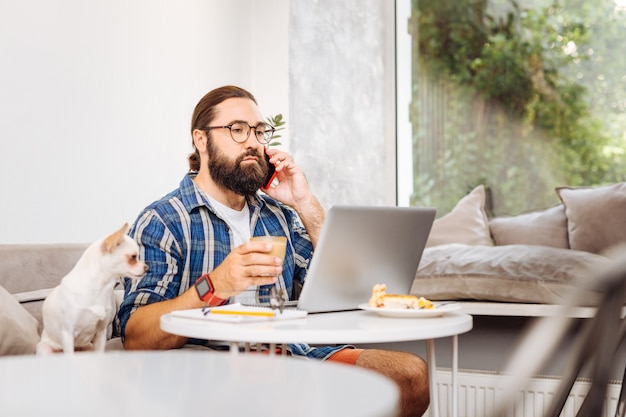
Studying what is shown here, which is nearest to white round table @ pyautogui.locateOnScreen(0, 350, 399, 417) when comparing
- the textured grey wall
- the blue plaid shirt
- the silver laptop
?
the silver laptop

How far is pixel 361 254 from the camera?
1824 millimetres

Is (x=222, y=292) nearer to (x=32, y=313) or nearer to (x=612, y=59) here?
(x=32, y=313)

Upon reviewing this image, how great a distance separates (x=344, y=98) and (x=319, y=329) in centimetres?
326

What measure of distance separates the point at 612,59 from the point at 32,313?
3.37 meters

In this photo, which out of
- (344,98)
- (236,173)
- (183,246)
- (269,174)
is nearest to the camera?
(183,246)

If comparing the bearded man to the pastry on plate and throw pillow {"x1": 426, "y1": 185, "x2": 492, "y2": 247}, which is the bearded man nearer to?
the pastry on plate

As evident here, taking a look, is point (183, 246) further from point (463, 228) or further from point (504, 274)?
point (463, 228)

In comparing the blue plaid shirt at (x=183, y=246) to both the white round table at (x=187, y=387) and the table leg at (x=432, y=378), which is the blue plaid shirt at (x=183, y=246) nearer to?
the table leg at (x=432, y=378)

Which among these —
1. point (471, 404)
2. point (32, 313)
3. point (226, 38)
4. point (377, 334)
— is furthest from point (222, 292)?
point (226, 38)

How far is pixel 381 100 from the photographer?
15.8 ft

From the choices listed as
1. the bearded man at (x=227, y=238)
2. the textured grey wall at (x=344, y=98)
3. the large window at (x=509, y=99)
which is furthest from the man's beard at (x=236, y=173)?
the large window at (x=509, y=99)

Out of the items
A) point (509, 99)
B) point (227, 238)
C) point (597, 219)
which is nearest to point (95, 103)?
point (227, 238)

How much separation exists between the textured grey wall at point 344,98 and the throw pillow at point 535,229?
1007 mm

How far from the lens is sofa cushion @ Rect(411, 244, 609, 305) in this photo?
110 inches
